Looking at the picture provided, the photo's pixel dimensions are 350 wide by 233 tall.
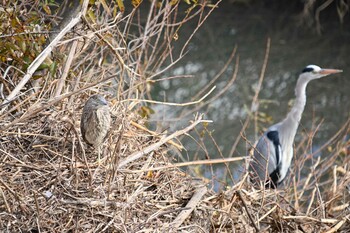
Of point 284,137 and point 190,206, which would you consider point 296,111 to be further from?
point 190,206

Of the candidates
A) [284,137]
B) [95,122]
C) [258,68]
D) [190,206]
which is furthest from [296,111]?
[258,68]

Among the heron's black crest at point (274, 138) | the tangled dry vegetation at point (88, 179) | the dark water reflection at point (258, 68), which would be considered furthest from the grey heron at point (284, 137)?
the tangled dry vegetation at point (88, 179)

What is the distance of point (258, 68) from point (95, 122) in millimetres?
7564

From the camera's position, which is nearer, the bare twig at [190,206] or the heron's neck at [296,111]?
the bare twig at [190,206]

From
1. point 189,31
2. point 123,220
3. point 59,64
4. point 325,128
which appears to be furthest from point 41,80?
point 189,31

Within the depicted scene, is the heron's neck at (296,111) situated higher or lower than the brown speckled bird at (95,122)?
lower

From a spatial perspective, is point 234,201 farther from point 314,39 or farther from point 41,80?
point 314,39

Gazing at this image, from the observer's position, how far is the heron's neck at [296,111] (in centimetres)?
634

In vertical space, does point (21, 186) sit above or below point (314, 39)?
above

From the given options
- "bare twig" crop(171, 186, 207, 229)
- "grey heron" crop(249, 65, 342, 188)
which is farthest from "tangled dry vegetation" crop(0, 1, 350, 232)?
"grey heron" crop(249, 65, 342, 188)

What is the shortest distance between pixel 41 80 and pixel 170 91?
5696 mm

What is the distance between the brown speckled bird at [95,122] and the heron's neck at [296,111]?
3406 millimetres

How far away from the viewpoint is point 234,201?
338 cm

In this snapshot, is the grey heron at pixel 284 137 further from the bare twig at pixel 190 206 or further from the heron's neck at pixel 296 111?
the bare twig at pixel 190 206
